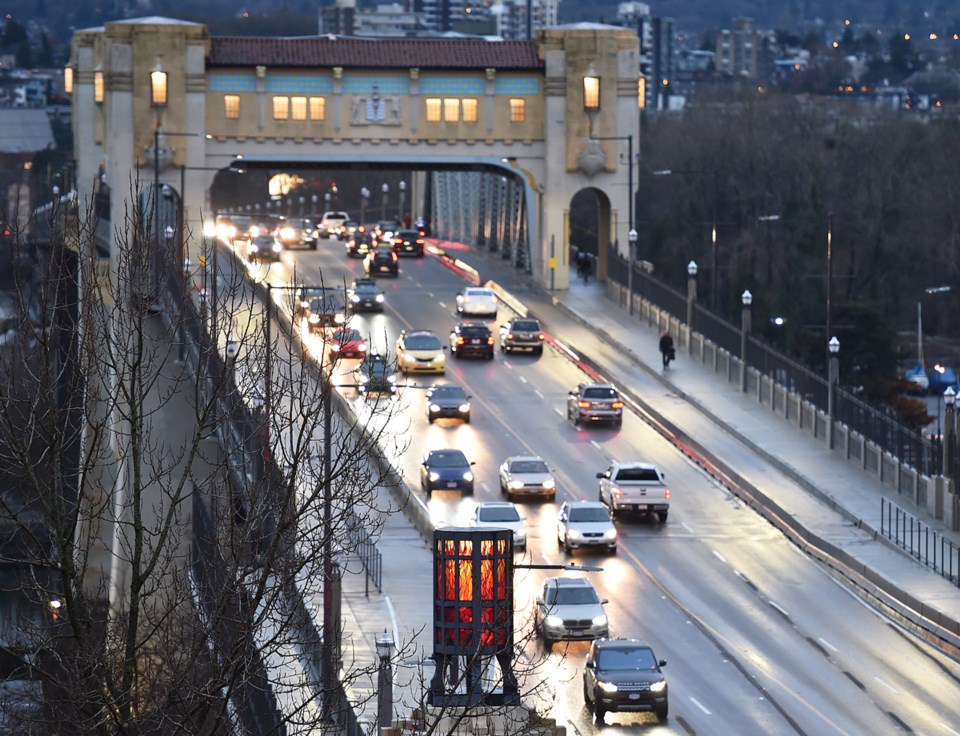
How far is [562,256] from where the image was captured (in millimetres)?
93000

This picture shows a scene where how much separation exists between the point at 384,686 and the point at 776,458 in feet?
107

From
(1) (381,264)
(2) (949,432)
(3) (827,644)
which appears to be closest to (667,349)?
(2) (949,432)

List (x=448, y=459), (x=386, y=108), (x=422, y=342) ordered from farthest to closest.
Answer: (x=386, y=108) → (x=422, y=342) → (x=448, y=459)

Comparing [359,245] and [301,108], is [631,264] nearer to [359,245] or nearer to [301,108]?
[301,108]

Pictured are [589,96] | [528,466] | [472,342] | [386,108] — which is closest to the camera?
[528,466]

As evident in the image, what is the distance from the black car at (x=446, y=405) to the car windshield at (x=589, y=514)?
14.5 m

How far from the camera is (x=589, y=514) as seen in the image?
164ft

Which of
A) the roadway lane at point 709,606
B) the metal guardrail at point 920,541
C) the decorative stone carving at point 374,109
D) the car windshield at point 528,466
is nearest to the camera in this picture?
the roadway lane at point 709,606

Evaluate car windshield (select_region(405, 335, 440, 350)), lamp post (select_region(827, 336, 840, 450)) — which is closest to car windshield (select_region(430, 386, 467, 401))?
car windshield (select_region(405, 335, 440, 350))

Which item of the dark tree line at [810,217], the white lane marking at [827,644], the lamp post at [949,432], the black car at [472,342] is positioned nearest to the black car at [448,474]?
the lamp post at [949,432]

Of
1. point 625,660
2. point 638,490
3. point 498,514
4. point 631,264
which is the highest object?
point 631,264

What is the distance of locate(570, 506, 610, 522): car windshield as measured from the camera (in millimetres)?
49719

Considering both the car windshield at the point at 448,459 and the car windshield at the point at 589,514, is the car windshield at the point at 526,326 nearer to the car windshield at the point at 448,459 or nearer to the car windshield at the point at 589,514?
the car windshield at the point at 448,459

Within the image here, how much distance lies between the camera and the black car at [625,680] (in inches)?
1468
